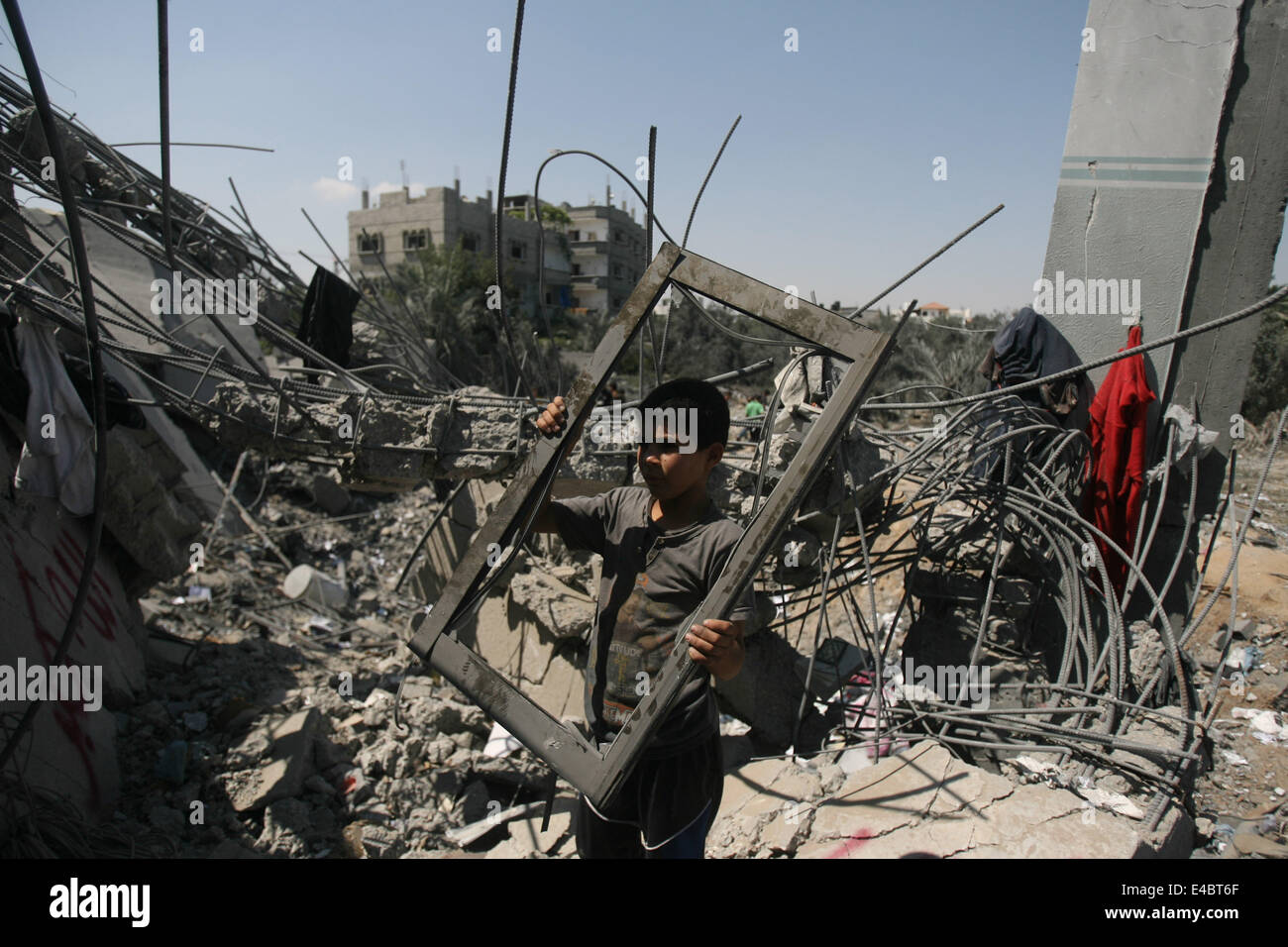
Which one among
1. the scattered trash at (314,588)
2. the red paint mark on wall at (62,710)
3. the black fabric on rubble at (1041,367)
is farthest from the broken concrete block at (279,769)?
the black fabric on rubble at (1041,367)

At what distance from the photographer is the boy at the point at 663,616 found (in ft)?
6.14

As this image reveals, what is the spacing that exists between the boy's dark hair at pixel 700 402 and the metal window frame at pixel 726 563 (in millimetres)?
192

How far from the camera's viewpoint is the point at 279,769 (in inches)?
149

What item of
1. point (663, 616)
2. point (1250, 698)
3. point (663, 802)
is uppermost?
point (663, 616)

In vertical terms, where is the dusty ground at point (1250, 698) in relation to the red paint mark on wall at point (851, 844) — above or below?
below

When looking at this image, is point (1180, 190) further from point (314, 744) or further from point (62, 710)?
point (62, 710)

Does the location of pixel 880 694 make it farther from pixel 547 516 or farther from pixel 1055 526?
pixel 547 516

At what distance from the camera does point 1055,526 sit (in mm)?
3576

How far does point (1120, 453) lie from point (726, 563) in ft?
10.6

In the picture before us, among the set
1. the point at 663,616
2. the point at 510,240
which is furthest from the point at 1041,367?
the point at 510,240

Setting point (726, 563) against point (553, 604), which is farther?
point (553, 604)

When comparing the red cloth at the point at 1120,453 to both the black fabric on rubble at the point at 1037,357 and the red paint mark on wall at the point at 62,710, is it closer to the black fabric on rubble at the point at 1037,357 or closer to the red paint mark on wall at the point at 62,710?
the black fabric on rubble at the point at 1037,357

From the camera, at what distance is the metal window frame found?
1528mm

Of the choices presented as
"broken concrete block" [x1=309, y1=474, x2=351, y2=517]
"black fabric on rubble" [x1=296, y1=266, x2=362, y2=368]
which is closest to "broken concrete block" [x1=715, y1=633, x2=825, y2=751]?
"black fabric on rubble" [x1=296, y1=266, x2=362, y2=368]
